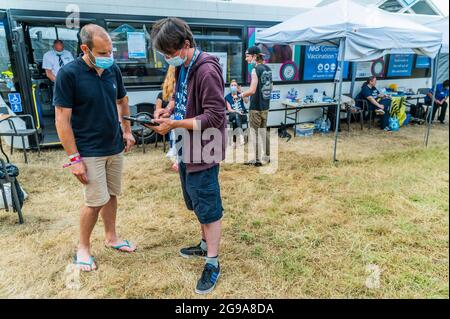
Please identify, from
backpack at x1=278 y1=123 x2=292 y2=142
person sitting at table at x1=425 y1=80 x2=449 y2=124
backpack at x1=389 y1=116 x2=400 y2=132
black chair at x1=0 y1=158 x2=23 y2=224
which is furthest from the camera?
person sitting at table at x1=425 y1=80 x2=449 y2=124

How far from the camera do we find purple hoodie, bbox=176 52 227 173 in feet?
6.24

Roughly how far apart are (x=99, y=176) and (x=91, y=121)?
0.38 meters

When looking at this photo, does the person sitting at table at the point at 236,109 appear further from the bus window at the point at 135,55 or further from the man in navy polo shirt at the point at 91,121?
the man in navy polo shirt at the point at 91,121

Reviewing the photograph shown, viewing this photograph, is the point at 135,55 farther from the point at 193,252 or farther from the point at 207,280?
the point at 207,280

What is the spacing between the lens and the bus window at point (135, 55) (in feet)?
17.4

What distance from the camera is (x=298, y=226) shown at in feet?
10.3

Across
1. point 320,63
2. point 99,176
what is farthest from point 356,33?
point 99,176

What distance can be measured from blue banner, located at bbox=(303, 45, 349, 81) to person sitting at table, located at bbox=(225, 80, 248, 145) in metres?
2.05

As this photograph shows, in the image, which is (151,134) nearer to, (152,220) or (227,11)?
(227,11)

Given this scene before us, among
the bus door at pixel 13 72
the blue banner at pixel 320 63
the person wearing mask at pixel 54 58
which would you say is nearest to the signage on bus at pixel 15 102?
the bus door at pixel 13 72

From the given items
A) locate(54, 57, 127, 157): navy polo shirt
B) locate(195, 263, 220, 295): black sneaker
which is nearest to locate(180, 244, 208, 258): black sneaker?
locate(195, 263, 220, 295): black sneaker

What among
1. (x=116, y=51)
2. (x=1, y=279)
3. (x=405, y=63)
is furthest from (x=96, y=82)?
(x=405, y=63)

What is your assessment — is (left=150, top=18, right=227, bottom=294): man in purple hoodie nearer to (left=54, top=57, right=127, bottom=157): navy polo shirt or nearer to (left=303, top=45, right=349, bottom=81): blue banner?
(left=54, top=57, right=127, bottom=157): navy polo shirt
